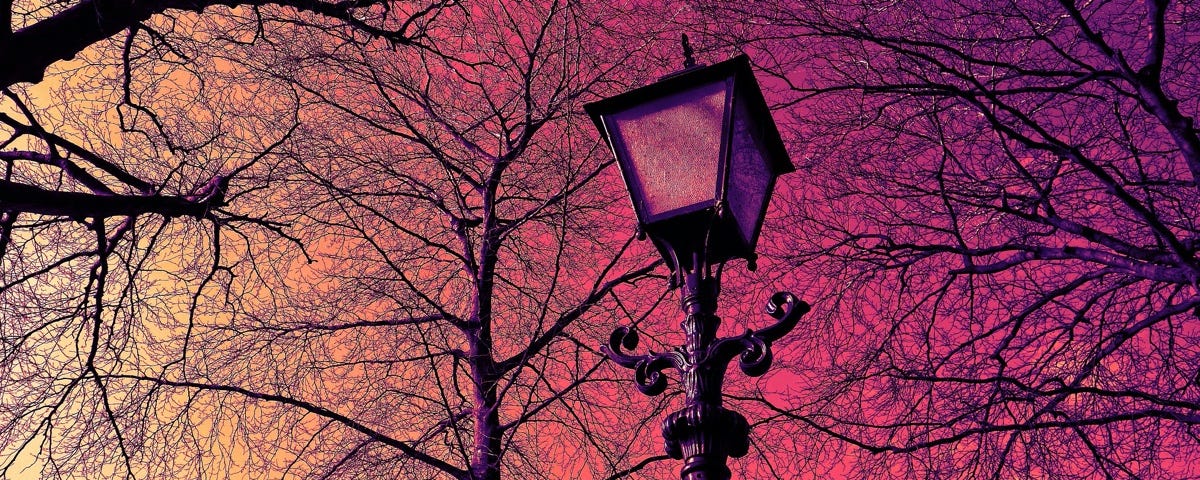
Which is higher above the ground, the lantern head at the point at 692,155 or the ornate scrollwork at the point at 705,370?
the lantern head at the point at 692,155

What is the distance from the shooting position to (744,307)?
23.3 ft

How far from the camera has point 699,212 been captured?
12.5 ft

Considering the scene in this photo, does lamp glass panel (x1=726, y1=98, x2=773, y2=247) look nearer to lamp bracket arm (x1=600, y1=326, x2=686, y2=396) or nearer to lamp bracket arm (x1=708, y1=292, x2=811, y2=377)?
lamp bracket arm (x1=708, y1=292, x2=811, y2=377)

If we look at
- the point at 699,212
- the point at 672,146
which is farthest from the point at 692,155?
the point at 699,212

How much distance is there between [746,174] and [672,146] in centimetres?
30

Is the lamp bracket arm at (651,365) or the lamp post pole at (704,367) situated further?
the lamp bracket arm at (651,365)

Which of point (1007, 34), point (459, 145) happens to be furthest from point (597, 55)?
point (1007, 34)

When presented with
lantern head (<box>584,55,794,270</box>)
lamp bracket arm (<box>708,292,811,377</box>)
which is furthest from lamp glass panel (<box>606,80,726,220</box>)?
lamp bracket arm (<box>708,292,811,377</box>)

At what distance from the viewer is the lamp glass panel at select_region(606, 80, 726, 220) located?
3.83 meters

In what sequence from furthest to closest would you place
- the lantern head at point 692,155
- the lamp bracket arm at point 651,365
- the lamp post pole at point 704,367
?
1. the lamp bracket arm at point 651,365
2. the lantern head at point 692,155
3. the lamp post pole at point 704,367

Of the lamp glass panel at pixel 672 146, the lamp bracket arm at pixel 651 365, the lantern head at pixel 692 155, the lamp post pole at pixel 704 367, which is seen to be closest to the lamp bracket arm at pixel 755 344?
the lamp post pole at pixel 704 367

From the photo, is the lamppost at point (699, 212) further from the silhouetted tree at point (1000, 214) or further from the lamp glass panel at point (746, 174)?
the silhouetted tree at point (1000, 214)

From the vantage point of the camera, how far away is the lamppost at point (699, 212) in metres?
3.73

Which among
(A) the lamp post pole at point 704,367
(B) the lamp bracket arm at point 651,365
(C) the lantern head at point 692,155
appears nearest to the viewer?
(A) the lamp post pole at point 704,367
